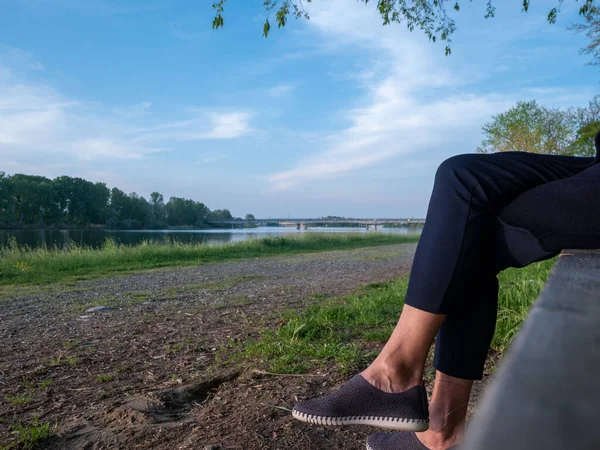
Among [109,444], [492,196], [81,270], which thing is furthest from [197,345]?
[81,270]

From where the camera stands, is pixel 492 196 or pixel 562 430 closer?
pixel 562 430

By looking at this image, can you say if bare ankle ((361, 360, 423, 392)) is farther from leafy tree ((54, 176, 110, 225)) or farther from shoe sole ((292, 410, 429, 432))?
leafy tree ((54, 176, 110, 225))

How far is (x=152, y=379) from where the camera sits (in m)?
2.98

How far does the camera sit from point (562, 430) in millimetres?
240

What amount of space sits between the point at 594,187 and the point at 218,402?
1951 millimetres

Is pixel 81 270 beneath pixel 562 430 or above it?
beneath

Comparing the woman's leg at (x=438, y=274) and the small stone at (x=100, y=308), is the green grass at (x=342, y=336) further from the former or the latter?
the small stone at (x=100, y=308)

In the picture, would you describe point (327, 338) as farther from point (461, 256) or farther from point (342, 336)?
point (461, 256)

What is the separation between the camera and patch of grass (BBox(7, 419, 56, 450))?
2.00 m

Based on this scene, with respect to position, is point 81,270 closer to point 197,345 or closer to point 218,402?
point 197,345

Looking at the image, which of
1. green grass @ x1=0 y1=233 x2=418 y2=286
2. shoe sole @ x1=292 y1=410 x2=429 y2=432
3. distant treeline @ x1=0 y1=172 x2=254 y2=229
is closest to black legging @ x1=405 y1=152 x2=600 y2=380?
shoe sole @ x1=292 y1=410 x2=429 y2=432

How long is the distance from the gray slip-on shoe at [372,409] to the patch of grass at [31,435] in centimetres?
136

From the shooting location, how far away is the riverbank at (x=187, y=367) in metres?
2.04

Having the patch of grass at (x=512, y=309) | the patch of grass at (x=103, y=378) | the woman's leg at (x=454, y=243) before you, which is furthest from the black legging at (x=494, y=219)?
the patch of grass at (x=103, y=378)
